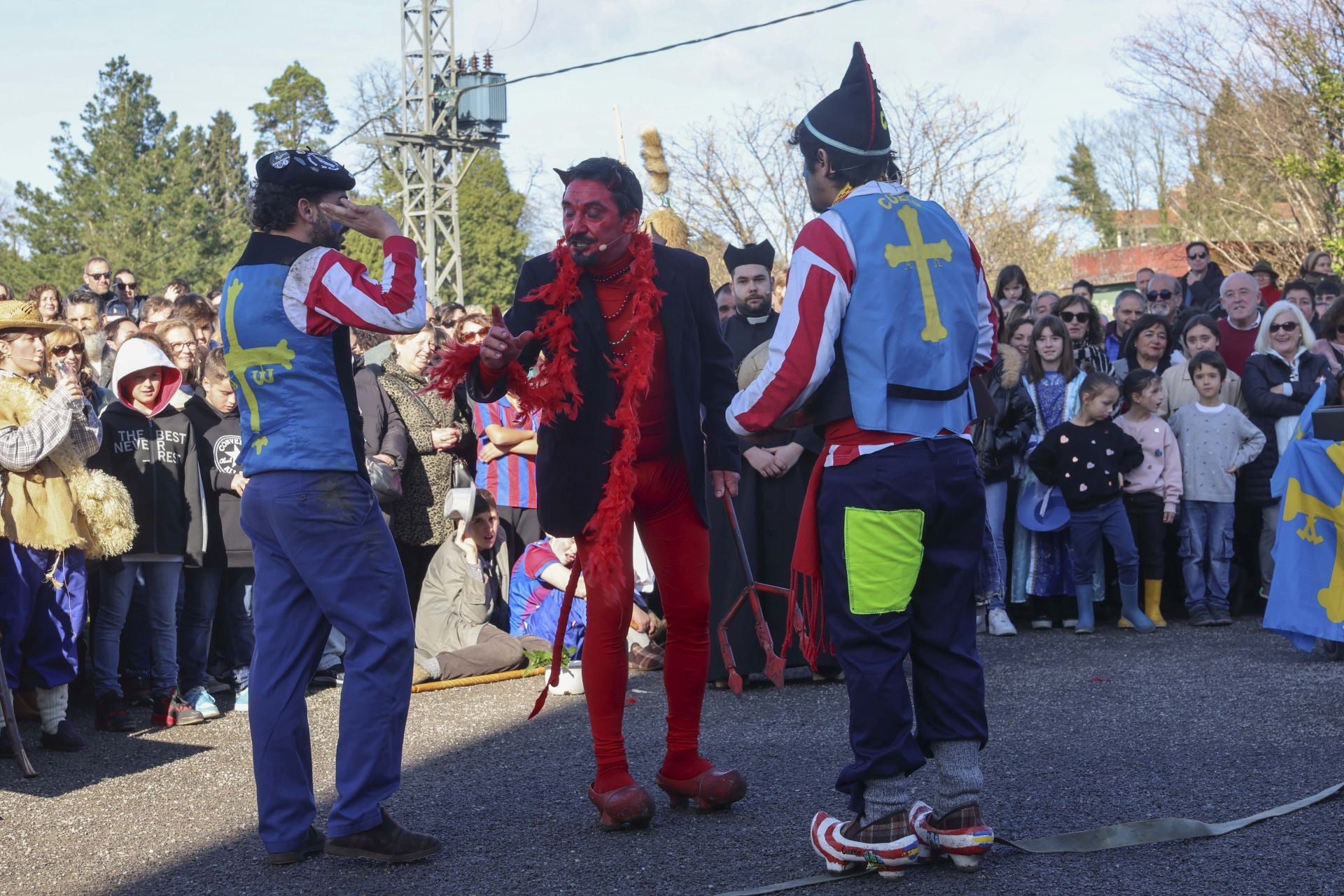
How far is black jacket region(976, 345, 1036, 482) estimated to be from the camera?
9242 mm

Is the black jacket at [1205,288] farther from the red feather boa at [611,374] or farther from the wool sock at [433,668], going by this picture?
the red feather boa at [611,374]

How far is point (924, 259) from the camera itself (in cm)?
396

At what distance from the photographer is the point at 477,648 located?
8.15 metres

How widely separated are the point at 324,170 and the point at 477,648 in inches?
168

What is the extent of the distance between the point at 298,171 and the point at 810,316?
1.69m

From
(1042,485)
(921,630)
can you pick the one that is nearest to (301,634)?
(921,630)

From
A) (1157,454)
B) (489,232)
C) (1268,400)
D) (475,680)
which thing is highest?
(489,232)

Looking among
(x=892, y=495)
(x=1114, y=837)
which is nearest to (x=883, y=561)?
Answer: (x=892, y=495)

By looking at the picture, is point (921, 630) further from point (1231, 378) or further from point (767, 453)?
point (1231, 378)

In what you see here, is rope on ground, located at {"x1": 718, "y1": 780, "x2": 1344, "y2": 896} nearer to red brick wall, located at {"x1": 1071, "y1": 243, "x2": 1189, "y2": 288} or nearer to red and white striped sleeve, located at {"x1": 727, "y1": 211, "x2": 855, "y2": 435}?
red and white striped sleeve, located at {"x1": 727, "y1": 211, "x2": 855, "y2": 435}

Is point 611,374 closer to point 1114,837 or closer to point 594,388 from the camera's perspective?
point 594,388

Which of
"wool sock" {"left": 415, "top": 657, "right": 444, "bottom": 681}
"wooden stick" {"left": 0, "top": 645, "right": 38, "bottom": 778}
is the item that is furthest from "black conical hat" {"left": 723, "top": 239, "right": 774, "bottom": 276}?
"wooden stick" {"left": 0, "top": 645, "right": 38, "bottom": 778}

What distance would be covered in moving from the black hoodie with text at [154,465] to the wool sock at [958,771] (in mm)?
4604

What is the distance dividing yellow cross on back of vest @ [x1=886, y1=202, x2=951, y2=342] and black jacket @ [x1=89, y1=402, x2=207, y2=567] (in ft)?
15.0
